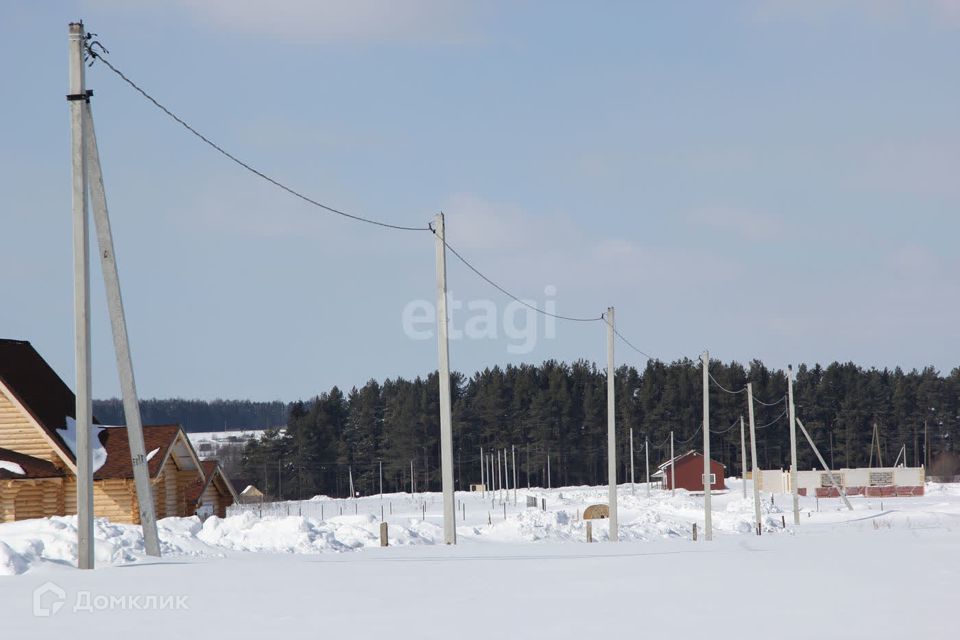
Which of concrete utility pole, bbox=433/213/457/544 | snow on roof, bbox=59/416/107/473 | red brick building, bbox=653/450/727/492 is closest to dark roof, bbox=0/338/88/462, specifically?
snow on roof, bbox=59/416/107/473

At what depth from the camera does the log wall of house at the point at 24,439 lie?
35.4 meters

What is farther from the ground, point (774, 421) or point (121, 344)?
point (121, 344)

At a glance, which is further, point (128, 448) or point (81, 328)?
point (128, 448)

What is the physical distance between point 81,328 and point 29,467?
2056 centimetres

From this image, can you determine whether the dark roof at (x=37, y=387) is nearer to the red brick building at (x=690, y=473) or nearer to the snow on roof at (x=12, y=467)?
the snow on roof at (x=12, y=467)

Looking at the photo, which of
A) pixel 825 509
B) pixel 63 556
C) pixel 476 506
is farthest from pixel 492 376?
pixel 63 556

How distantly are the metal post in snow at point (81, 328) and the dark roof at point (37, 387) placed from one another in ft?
67.4

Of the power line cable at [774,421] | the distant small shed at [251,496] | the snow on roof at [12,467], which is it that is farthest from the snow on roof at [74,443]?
the power line cable at [774,421]

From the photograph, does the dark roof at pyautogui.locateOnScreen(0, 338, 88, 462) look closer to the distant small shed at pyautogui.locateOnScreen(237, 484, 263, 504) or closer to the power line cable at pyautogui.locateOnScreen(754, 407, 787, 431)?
the distant small shed at pyautogui.locateOnScreen(237, 484, 263, 504)

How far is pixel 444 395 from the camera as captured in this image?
87.8 ft

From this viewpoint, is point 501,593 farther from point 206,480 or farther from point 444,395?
point 206,480

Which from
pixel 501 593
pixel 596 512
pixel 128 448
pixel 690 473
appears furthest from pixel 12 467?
pixel 690 473

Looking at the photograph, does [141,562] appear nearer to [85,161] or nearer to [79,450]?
[79,450]

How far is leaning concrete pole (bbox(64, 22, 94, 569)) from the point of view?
49.9 ft
